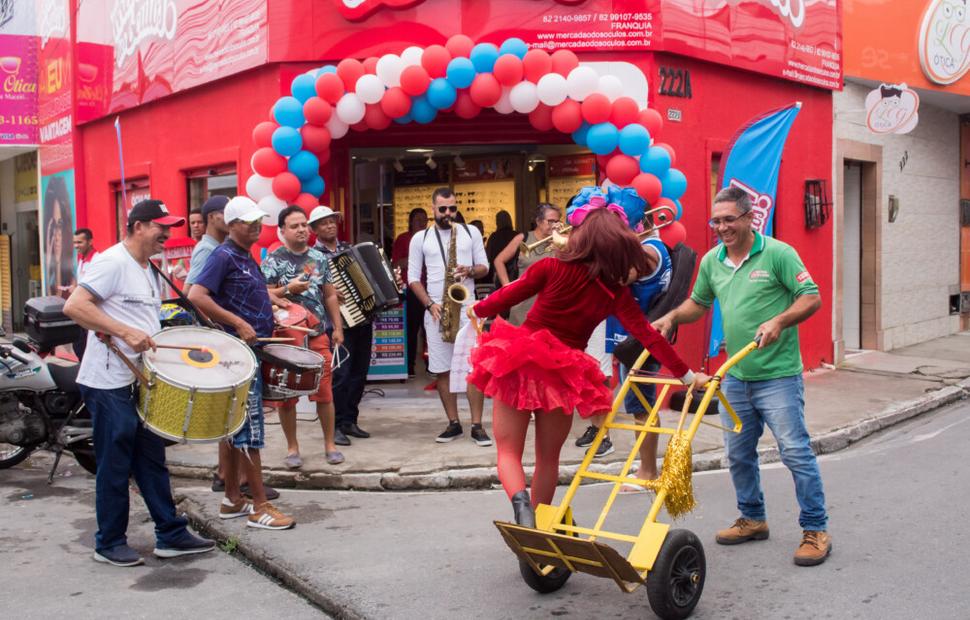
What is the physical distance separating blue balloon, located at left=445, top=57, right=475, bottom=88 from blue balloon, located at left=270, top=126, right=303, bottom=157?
146cm

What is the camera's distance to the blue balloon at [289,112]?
8.75 meters

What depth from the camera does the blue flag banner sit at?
9922 millimetres

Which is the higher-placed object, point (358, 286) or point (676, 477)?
point (358, 286)

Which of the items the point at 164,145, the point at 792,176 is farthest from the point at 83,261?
the point at 792,176

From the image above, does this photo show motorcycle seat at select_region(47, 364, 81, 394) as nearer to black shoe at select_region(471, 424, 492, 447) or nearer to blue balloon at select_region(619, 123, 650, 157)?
black shoe at select_region(471, 424, 492, 447)

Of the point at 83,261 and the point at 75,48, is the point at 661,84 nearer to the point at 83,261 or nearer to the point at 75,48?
the point at 83,261

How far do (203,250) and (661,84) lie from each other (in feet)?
16.8

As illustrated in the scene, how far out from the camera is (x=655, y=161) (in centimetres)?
864

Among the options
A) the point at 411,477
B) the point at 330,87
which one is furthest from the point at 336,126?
the point at 411,477

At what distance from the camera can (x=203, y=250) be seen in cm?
692

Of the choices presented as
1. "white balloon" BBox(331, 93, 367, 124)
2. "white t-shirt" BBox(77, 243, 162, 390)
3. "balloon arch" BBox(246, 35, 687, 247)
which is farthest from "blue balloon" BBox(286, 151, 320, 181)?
"white t-shirt" BBox(77, 243, 162, 390)

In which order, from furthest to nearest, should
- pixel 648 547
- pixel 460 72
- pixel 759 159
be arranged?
pixel 759 159, pixel 460 72, pixel 648 547

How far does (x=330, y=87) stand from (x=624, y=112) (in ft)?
8.57

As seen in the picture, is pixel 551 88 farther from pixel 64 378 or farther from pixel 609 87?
pixel 64 378
